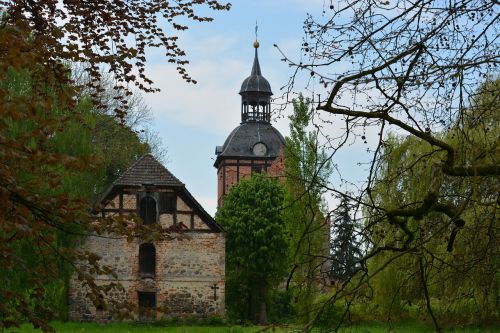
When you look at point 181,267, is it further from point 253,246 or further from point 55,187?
point 55,187

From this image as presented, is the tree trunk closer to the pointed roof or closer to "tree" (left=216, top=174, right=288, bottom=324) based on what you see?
"tree" (left=216, top=174, right=288, bottom=324)

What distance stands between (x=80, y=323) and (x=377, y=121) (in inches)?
1077

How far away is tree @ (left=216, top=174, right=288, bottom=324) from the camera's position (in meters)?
38.6

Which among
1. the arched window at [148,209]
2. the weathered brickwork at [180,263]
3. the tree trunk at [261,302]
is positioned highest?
the arched window at [148,209]

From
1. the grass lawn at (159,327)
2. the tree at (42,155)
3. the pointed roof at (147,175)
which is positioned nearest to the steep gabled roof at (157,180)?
the pointed roof at (147,175)

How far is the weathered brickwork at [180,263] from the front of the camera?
34.8 metres

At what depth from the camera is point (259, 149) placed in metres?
64.6

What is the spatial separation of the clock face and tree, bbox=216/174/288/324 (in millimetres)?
23416

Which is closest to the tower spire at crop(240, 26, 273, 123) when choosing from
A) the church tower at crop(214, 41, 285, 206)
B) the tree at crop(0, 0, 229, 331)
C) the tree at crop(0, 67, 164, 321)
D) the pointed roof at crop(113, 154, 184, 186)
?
the church tower at crop(214, 41, 285, 206)

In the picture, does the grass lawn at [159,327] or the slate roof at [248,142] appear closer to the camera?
the grass lawn at [159,327]

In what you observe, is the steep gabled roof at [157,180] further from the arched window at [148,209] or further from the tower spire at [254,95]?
the tower spire at [254,95]

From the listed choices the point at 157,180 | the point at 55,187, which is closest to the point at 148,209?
the point at 157,180

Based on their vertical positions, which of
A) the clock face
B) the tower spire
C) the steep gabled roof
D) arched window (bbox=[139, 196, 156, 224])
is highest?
the tower spire

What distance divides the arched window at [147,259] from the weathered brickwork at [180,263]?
0.12 metres
